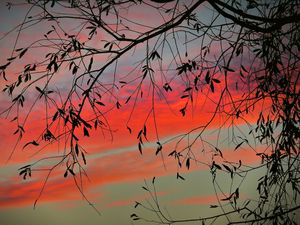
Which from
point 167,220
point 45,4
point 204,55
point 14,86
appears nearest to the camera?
point 45,4

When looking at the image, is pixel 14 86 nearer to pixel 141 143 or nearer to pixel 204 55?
pixel 141 143

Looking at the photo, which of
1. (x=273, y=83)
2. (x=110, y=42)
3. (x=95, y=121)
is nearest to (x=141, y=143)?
(x=95, y=121)

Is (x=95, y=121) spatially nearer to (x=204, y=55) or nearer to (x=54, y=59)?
(x=54, y=59)

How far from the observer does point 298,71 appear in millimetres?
4867

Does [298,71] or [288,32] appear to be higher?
[288,32]

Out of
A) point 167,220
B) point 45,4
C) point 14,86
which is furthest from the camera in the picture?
point 167,220

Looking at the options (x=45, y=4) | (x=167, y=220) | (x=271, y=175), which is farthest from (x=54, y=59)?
(x=271, y=175)

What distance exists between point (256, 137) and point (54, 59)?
272 cm

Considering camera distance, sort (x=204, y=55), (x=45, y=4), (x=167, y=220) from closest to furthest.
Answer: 1. (x=45, y=4)
2. (x=204, y=55)
3. (x=167, y=220)

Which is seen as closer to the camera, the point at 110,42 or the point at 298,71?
the point at 110,42

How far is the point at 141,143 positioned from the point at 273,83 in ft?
5.80

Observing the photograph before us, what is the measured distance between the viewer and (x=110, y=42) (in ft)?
14.9

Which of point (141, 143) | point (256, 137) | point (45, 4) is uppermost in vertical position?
point (45, 4)

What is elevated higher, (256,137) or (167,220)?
(256,137)
